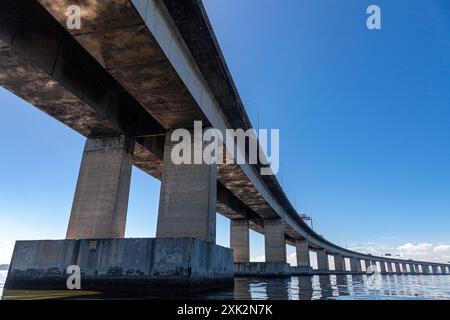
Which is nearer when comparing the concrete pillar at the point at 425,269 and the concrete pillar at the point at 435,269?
the concrete pillar at the point at 425,269

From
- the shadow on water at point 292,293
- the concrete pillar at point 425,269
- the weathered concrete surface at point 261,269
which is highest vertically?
the concrete pillar at point 425,269

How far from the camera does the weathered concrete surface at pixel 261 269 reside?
36.5 meters

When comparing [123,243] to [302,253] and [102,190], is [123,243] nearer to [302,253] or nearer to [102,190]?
[102,190]

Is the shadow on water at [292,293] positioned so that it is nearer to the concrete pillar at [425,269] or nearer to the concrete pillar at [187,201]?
the concrete pillar at [187,201]

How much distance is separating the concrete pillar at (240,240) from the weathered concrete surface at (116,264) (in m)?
29.8

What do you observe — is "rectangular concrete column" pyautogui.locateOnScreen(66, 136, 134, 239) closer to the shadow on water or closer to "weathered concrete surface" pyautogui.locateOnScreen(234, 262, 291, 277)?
the shadow on water

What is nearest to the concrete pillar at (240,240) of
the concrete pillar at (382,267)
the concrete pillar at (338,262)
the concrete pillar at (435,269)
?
the concrete pillar at (338,262)

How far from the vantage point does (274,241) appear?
41875mm

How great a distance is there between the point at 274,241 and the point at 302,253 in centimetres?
2829

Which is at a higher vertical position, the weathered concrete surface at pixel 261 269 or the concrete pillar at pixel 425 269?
the concrete pillar at pixel 425 269

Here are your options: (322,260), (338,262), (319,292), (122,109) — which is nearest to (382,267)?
(338,262)

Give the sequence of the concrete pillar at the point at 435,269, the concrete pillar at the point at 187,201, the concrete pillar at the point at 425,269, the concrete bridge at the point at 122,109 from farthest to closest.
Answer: the concrete pillar at the point at 435,269
the concrete pillar at the point at 425,269
the concrete pillar at the point at 187,201
the concrete bridge at the point at 122,109

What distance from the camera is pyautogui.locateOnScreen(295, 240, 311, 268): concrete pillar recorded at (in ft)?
209

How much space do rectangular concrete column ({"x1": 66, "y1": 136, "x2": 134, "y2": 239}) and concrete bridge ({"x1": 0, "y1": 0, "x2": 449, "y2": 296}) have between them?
6 cm
